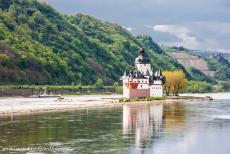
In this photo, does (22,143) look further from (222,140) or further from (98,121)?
(98,121)

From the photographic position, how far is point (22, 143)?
200ft

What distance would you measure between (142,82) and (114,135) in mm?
116170

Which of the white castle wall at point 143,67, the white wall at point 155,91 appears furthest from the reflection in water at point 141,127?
the white castle wall at point 143,67

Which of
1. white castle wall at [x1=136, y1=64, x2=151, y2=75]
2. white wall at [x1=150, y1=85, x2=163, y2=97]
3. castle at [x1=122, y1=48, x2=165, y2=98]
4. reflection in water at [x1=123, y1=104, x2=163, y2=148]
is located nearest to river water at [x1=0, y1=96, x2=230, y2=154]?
reflection in water at [x1=123, y1=104, x2=163, y2=148]

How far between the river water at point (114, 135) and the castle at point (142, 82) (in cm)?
8597

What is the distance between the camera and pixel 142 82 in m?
185

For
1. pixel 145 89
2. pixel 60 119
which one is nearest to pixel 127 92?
pixel 145 89

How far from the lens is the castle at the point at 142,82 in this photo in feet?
599

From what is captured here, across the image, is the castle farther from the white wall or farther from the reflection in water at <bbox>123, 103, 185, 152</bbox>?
the reflection in water at <bbox>123, 103, 185, 152</bbox>

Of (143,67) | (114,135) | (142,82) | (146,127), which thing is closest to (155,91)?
(142,82)

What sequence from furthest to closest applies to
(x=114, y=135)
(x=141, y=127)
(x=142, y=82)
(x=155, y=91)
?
(x=155, y=91) → (x=142, y=82) → (x=141, y=127) → (x=114, y=135)

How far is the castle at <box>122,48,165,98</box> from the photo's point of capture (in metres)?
183

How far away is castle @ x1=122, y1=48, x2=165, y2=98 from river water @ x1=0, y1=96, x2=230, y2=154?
3385 inches

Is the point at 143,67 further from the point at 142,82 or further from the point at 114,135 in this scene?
the point at 114,135
